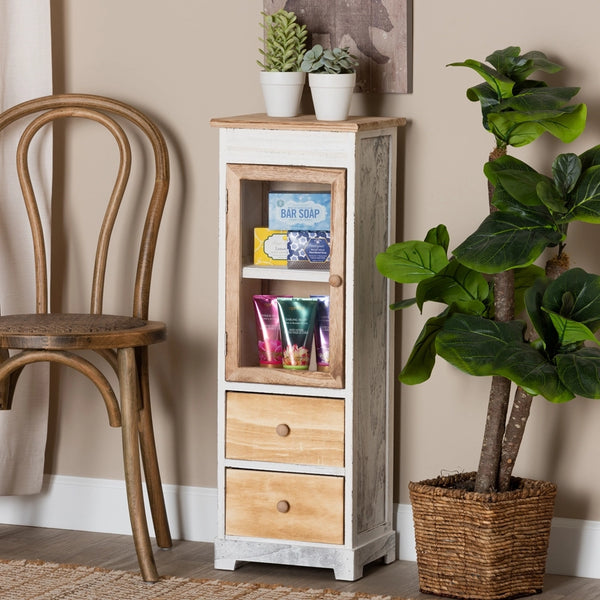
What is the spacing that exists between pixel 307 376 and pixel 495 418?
411 mm

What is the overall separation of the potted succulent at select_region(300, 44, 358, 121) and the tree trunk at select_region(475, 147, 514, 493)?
34 centimetres

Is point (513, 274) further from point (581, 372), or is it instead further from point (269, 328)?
point (269, 328)

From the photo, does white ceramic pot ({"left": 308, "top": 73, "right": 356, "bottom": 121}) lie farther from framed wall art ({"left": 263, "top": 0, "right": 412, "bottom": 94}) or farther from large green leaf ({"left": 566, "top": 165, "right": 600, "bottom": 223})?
large green leaf ({"left": 566, "top": 165, "right": 600, "bottom": 223})

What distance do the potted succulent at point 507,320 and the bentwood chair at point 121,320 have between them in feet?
1.93

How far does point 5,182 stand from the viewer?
10.1 ft

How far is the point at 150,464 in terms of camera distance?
2967mm

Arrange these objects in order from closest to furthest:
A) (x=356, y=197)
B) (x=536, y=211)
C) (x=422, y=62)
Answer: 1. (x=536, y=211)
2. (x=356, y=197)
3. (x=422, y=62)

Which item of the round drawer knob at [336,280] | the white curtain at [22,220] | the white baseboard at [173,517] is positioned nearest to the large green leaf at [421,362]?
the round drawer knob at [336,280]

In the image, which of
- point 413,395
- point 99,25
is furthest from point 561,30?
point 99,25

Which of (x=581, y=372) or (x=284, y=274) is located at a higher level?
(x=284, y=274)

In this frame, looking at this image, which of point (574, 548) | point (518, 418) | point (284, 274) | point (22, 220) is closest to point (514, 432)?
point (518, 418)

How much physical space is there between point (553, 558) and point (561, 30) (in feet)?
3.83

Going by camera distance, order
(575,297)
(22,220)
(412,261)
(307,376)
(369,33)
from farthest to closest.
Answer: (22,220) → (369,33) → (307,376) → (412,261) → (575,297)

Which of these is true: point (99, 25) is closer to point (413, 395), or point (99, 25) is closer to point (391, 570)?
point (413, 395)
